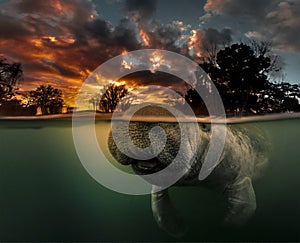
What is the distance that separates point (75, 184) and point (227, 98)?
18560mm

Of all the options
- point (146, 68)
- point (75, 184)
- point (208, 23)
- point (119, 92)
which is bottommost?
point (75, 184)

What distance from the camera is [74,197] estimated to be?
22.6 m

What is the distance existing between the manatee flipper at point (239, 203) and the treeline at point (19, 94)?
16.7 feet

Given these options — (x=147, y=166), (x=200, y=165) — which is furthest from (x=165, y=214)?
(x=147, y=166)

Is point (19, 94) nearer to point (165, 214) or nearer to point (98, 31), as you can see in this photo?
point (98, 31)

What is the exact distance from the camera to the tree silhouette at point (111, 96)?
504 centimetres

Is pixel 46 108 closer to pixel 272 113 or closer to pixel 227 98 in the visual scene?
pixel 227 98

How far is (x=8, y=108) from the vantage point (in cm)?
719

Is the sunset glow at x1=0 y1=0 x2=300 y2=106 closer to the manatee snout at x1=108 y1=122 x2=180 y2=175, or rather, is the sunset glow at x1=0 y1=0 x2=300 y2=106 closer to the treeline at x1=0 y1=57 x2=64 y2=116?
the treeline at x1=0 y1=57 x2=64 y2=116

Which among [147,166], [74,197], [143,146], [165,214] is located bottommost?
[74,197]

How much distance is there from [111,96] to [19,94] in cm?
283

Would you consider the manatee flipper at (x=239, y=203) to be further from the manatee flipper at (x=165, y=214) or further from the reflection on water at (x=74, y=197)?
the reflection on water at (x=74, y=197)

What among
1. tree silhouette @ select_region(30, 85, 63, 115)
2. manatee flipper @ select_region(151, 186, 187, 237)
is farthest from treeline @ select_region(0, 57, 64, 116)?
manatee flipper @ select_region(151, 186, 187, 237)

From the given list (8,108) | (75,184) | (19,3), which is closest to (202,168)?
(19,3)
